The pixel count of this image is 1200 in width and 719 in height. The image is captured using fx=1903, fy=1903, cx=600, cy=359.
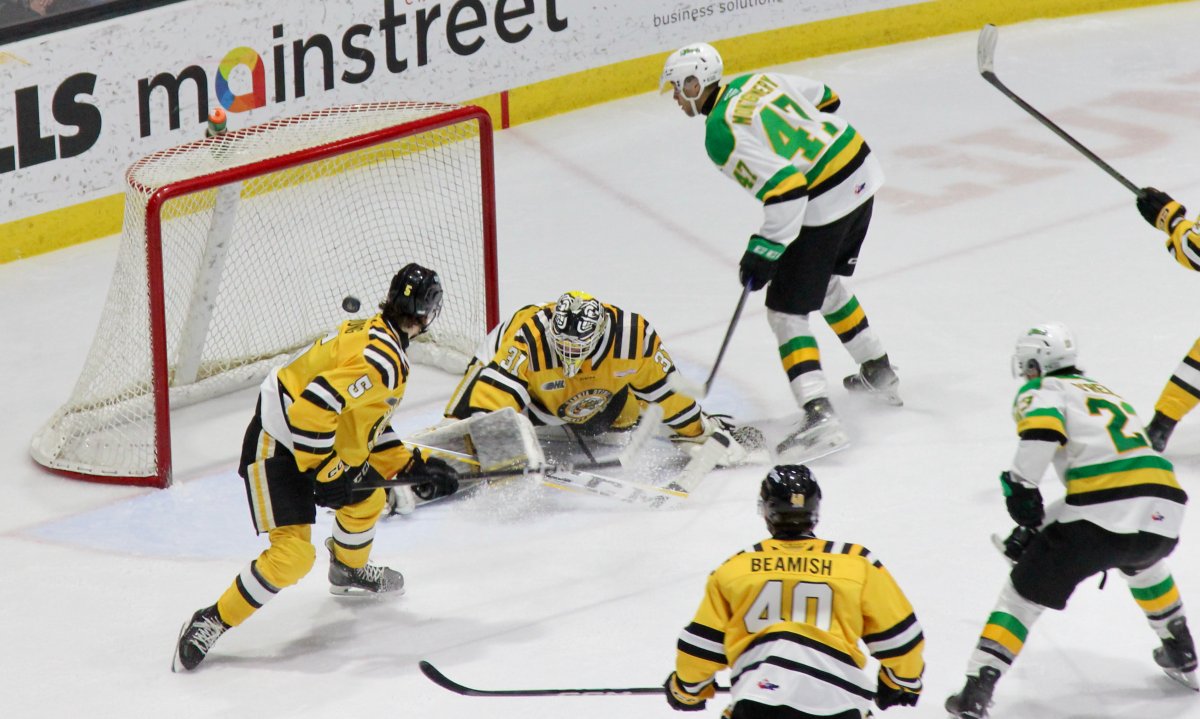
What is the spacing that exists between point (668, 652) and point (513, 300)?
2.11 m

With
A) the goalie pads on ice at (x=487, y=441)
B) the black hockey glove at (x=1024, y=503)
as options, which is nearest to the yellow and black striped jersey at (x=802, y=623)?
the black hockey glove at (x=1024, y=503)

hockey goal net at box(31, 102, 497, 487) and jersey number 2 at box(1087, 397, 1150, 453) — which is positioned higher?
jersey number 2 at box(1087, 397, 1150, 453)

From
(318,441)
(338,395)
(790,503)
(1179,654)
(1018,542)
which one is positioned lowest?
(1179,654)

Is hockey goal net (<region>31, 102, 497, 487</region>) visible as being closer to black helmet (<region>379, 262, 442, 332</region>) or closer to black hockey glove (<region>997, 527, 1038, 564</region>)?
black helmet (<region>379, 262, 442, 332</region>)

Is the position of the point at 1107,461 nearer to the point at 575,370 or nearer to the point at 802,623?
the point at 802,623

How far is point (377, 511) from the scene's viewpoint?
14.5ft

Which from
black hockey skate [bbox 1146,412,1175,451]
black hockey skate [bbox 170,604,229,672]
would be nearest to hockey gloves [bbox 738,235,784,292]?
black hockey skate [bbox 1146,412,1175,451]

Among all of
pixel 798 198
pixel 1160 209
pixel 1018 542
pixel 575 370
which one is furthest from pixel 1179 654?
pixel 575 370

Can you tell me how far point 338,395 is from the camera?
13.3 ft

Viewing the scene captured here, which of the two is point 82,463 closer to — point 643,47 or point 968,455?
→ point 968,455

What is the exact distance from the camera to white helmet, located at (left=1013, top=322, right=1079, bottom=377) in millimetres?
3906

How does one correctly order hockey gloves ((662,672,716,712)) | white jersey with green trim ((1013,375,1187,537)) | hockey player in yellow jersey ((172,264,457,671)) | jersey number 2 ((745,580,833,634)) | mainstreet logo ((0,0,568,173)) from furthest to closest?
mainstreet logo ((0,0,568,173)), hockey player in yellow jersey ((172,264,457,671)), white jersey with green trim ((1013,375,1187,537)), hockey gloves ((662,672,716,712)), jersey number 2 ((745,580,833,634))

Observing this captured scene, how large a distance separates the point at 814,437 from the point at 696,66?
1.06 meters

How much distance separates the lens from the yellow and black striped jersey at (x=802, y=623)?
3.19 meters
